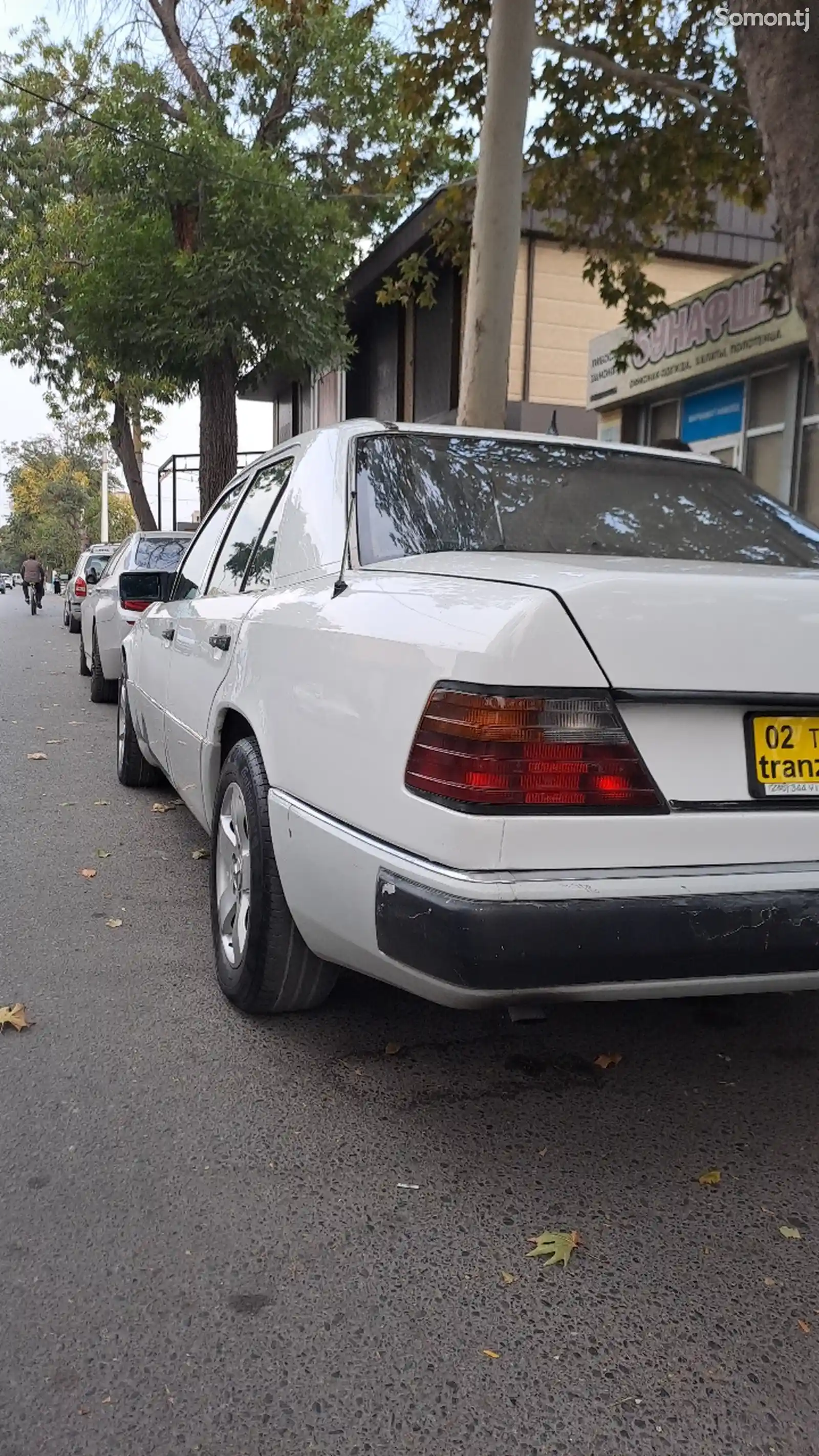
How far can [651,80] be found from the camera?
959cm

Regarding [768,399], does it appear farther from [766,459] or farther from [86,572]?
[86,572]

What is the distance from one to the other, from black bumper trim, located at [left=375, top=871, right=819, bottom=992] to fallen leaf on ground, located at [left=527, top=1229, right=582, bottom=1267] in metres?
0.52

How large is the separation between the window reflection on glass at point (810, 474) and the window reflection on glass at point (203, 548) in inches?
317

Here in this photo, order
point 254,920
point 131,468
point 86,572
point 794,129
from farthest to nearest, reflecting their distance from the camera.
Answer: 1. point 131,468
2. point 86,572
3. point 794,129
4. point 254,920

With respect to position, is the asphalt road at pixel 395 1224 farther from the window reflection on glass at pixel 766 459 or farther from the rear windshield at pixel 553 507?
the window reflection on glass at pixel 766 459

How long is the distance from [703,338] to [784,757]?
37.6 ft

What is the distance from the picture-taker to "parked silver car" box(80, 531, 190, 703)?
902 centimetres

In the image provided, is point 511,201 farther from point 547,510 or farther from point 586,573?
point 586,573

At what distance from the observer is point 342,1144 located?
102 inches

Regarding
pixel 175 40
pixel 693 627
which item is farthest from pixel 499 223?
pixel 175 40

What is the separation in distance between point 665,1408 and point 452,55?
1156cm

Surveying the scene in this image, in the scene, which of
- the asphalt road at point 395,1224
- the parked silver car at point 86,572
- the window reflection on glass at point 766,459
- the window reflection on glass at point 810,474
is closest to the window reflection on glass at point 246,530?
the asphalt road at point 395,1224

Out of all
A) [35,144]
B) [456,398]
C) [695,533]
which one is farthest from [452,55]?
[35,144]

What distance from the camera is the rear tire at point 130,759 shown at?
6.34 meters
